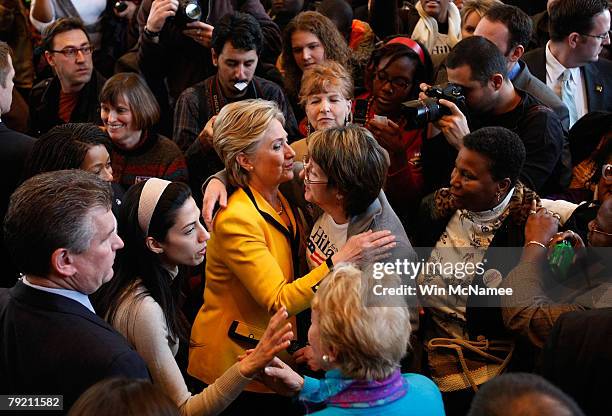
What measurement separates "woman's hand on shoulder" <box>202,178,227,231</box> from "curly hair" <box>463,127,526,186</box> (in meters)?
0.79

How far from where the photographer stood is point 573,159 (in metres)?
3.16

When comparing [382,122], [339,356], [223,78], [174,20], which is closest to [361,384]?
[339,356]

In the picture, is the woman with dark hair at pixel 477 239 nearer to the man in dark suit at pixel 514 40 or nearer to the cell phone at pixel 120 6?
the man in dark suit at pixel 514 40

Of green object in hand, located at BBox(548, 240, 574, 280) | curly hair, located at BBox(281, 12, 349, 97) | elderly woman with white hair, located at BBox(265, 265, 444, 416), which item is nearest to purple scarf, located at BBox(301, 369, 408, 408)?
elderly woman with white hair, located at BBox(265, 265, 444, 416)

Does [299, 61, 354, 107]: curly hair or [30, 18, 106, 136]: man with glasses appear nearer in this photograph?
[299, 61, 354, 107]: curly hair

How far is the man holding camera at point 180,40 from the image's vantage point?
3.88 meters

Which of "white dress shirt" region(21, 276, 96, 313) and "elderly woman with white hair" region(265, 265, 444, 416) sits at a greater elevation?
"white dress shirt" region(21, 276, 96, 313)

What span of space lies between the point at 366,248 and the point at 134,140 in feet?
4.85

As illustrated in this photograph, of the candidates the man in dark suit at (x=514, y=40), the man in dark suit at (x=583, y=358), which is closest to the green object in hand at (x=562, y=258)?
the man in dark suit at (x=583, y=358)

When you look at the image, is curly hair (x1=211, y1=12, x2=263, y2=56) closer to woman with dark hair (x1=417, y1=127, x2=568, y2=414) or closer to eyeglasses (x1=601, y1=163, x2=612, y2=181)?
woman with dark hair (x1=417, y1=127, x2=568, y2=414)

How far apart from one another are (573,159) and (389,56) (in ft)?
2.73

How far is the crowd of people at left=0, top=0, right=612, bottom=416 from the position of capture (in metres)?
1.83

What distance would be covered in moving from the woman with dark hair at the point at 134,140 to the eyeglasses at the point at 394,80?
89 cm

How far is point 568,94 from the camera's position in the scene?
3846 mm
